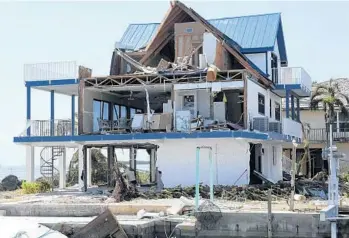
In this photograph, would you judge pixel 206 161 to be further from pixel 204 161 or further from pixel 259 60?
pixel 259 60

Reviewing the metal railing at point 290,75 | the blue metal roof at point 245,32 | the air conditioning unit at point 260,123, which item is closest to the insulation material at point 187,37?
the blue metal roof at point 245,32

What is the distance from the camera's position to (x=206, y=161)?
1121 inches

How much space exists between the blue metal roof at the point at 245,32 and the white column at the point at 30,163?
773 cm

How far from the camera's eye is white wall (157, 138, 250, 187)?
28297 millimetres

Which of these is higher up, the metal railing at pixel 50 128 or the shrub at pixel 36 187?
the metal railing at pixel 50 128

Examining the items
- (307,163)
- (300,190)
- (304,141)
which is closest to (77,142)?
(300,190)

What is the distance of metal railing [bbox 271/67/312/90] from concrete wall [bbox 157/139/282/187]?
7433mm

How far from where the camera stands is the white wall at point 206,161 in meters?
28.3

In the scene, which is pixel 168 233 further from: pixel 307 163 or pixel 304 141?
pixel 307 163

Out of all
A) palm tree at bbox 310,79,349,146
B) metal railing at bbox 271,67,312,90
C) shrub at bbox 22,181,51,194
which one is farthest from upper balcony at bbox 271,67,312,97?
shrub at bbox 22,181,51,194

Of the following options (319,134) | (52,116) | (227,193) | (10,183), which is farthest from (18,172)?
(227,193)

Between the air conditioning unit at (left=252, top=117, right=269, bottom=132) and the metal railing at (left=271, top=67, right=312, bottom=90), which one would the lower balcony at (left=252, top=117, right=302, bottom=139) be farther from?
the metal railing at (left=271, top=67, right=312, bottom=90)

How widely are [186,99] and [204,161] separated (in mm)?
3831

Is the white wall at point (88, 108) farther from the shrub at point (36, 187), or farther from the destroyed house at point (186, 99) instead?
the shrub at point (36, 187)
